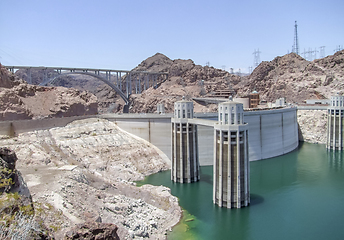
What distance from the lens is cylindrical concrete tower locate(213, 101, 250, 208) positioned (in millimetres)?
30344

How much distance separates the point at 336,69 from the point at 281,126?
132 ft

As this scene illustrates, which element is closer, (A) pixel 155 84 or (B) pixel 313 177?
(B) pixel 313 177

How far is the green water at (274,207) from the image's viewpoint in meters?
26.2

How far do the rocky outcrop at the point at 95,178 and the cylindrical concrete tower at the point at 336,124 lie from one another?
112 ft

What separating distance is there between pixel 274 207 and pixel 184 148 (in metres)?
13.3

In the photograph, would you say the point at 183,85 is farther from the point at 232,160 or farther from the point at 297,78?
the point at 232,160

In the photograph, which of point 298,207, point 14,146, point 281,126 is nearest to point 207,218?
point 298,207

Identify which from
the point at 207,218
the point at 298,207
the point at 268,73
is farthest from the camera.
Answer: the point at 268,73

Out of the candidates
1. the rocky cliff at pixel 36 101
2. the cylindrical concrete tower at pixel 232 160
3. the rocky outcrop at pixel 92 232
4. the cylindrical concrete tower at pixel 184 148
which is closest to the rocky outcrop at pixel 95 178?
the rocky outcrop at pixel 92 232

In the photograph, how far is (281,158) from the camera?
53188 mm

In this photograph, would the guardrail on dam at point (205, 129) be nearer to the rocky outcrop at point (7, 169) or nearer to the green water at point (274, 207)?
the green water at point (274, 207)

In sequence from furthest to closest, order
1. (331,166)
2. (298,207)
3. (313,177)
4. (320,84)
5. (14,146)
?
(320,84) < (331,166) < (313,177) < (14,146) < (298,207)

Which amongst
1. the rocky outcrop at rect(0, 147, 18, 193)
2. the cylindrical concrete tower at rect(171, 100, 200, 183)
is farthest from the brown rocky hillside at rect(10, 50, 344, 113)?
the rocky outcrop at rect(0, 147, 18, 193)

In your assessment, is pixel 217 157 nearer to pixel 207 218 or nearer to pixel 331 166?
pixel 207 218
